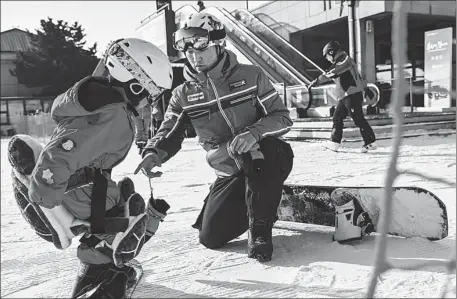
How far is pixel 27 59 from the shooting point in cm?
3016

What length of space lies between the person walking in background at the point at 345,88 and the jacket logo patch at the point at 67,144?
5.36 m

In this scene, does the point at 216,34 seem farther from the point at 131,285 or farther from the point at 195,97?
the point at 131,285

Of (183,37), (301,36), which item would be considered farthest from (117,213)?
(301,36)

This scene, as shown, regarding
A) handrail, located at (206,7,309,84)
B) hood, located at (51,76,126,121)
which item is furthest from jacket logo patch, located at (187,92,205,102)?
handrail, located at (206,7,309,84)

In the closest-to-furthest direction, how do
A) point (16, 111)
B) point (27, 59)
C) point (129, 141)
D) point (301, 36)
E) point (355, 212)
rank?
point (129, 141), point (355, 212), point (301, 36), point (16, 111), point (27, 59)

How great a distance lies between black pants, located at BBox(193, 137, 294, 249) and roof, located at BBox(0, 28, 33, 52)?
3422cm

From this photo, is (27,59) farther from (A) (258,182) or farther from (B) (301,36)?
(A) (258,182)

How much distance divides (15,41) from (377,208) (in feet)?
122

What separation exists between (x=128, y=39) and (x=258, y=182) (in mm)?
1047

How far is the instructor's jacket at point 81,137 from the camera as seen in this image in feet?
5.60

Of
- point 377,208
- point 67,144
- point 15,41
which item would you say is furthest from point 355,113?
point 15,41

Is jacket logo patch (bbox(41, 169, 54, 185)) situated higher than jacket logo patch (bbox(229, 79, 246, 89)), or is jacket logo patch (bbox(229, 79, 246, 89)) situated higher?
jacket logo patch (bbox(229, 79, 246, 89))

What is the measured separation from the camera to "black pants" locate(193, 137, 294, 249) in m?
2.41

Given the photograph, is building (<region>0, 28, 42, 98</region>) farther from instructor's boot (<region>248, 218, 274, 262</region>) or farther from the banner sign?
instructor's boot (<region>248, 218, 274, 262</region>)
